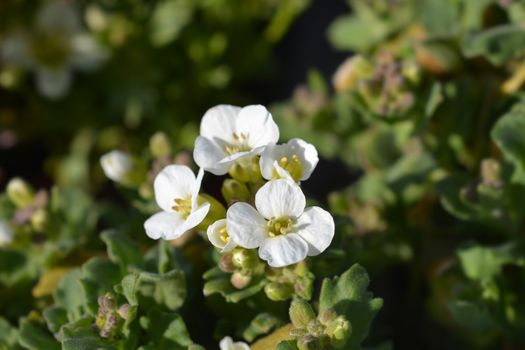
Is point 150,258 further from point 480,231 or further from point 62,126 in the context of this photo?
point 62,126

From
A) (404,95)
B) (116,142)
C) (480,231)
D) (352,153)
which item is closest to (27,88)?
(116,142)

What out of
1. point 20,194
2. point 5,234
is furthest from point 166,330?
point 20,194

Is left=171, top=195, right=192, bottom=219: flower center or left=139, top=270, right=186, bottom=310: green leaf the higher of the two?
left=171, top=195, right=192, bottom=219: flower center

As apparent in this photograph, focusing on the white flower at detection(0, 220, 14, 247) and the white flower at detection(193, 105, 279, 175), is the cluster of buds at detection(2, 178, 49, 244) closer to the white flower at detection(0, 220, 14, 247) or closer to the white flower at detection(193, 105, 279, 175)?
the white flower at detection(0, 220, 14, 247)

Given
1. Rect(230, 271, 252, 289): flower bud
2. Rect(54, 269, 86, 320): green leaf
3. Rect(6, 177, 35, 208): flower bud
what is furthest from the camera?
Rect(6, 177, 35, 208): flower bud

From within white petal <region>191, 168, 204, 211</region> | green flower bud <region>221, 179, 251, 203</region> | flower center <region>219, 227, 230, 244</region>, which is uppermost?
white petal <region>191, 168, 204, 211</region>

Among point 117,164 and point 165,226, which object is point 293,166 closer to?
point 165,226

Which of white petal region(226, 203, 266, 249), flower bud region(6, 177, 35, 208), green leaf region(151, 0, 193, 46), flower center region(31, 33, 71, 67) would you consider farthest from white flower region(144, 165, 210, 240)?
flower center region(31, 33, 71, 67)

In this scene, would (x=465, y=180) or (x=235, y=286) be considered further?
(x=465, y=180)
